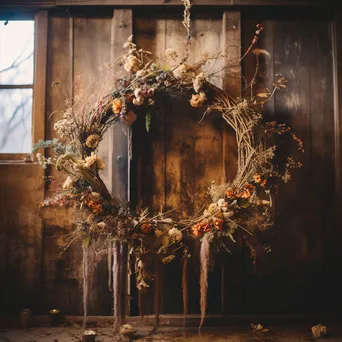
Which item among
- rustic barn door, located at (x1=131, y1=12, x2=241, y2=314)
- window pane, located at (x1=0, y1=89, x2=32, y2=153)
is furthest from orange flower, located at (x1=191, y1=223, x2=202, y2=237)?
window pane, located at (x1=0, y1=89, x2=32, y2=153)

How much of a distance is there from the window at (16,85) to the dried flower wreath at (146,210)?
1.53 ft

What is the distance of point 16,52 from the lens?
3.02 metres

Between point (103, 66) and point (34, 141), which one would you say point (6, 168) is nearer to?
point (34, 141)

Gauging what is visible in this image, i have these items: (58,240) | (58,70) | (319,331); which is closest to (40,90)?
(58,70)

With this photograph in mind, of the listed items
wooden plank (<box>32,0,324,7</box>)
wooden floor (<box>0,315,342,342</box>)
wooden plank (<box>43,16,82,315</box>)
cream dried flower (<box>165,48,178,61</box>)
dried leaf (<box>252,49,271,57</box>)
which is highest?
wooden plank (<box>32,0,324,7</box>)

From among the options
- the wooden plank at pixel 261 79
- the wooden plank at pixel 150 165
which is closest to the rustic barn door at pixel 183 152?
the wooden plank at pixel 150 165

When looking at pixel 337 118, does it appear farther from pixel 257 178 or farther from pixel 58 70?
pixel 58 70

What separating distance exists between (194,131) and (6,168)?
4.96ft

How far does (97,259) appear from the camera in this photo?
2.69 metres

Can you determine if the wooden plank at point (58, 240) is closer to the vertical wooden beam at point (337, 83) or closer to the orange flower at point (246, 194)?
the orange flower at point (246, 194)

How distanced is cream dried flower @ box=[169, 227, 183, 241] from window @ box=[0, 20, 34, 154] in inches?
54.0

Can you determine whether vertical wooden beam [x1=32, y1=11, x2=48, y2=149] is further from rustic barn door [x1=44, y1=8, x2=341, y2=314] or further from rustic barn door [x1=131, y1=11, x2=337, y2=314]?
rustic barn door [x1=131, y1=11, x2=337, y2=314]

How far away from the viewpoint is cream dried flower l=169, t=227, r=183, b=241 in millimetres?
2467

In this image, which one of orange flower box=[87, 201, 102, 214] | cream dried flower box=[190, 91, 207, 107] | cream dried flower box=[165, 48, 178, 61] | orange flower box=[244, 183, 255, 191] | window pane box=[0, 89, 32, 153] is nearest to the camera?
orange flower box=[87, 201, 102, 214]
